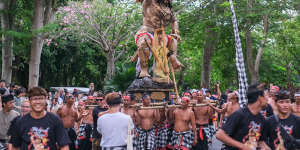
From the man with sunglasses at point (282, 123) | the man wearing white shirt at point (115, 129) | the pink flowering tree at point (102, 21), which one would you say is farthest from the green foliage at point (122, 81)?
the man with sunglasses at point (282, 123)

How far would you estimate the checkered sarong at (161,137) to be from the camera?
9297mm

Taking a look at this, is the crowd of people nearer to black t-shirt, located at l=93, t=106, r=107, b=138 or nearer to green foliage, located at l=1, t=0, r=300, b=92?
black t-shirt, located at l=93, t=106, r=107, b=138

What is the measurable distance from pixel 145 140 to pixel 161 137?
0.57 metres

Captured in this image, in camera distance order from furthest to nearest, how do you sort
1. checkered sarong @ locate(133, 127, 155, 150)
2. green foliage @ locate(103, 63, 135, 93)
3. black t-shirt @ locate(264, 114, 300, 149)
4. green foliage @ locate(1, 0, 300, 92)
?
green foliage @ locate(103, 63, 135, 93) < green foliage @ locate(1, 0, 300, 92) < checkered sarong @ locate(133, 127, 155, 150) < black t-shirt @ locate(264, 114, 300, 149)

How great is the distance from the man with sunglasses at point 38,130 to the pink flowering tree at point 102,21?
16671 millimetres

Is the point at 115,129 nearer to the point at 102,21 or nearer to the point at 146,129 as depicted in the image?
the point at 146,129

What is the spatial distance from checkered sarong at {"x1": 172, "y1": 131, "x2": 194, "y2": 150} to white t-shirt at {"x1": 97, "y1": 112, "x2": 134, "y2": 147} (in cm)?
349

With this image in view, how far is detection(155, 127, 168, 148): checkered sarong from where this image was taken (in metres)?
9.30

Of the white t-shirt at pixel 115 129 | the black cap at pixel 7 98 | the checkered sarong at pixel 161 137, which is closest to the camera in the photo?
the white t-shirt at pixel 115 129

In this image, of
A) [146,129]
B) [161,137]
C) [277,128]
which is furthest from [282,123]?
[161,137]

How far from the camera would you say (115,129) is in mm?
5234

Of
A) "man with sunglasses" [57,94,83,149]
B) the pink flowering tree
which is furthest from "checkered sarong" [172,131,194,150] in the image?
the pink flowering tree

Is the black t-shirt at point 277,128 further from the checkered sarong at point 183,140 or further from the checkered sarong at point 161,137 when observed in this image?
the checkered sarong at point 161,137

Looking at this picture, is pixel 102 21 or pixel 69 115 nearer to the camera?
pixel 69 115
